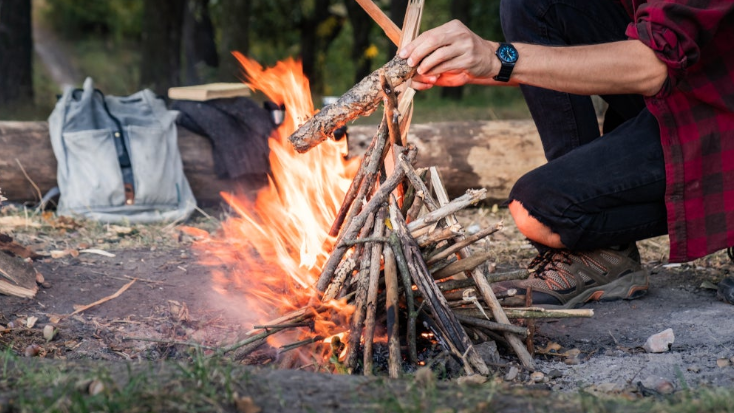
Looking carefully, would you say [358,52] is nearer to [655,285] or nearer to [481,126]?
[481,126]

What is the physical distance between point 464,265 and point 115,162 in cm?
324

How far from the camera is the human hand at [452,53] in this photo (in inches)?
98.3

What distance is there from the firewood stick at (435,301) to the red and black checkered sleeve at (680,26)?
1080 mm

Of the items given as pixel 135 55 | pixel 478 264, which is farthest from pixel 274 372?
pixel 135 55

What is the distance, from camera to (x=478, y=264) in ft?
8.83

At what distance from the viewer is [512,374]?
259 centimetres

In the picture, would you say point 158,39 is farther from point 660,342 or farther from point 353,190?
point 660,342

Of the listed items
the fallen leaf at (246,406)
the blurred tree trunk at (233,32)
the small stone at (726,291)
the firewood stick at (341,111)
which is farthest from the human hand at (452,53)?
the blurred tree trunk at (233,32)

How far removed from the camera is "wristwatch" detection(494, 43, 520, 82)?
2.59 meters

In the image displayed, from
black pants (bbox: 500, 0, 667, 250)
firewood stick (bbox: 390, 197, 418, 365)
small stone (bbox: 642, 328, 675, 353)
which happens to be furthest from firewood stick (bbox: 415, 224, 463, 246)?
small stone (bbox: 642, 328, 675, 353)

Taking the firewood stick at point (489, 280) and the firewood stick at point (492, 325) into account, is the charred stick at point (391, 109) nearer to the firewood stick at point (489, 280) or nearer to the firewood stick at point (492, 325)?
the firewood stick at point (489, 280)

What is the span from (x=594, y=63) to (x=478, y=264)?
0.81m

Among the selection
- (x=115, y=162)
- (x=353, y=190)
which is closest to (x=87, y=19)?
(x=115, y=162)

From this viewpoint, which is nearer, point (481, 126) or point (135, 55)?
point (481, 126)
